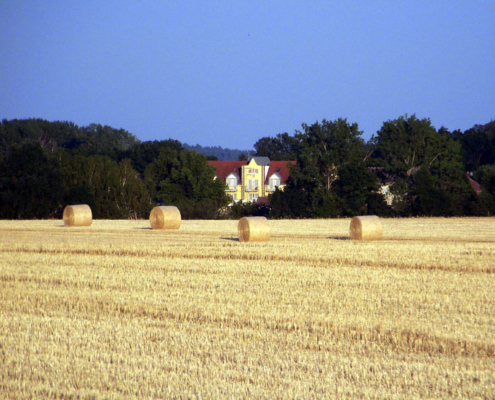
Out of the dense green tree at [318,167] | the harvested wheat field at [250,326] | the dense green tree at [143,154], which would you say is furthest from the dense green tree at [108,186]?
the dense green tree at [143,154]

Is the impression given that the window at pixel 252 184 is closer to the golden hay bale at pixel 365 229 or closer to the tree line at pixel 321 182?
the tree line at pixel 321 182

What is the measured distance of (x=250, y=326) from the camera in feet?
29.5

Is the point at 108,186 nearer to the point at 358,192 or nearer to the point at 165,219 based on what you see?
the point at 358,192

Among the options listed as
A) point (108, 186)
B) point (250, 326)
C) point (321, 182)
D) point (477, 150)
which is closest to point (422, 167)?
point (321, 182)

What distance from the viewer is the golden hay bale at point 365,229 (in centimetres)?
2170

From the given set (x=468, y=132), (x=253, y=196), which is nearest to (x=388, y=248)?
(x=253, y=196)

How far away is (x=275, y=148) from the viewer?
11844cm

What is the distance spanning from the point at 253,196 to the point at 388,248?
228 ft

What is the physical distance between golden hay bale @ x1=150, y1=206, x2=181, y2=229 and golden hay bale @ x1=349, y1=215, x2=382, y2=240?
27.1 feet

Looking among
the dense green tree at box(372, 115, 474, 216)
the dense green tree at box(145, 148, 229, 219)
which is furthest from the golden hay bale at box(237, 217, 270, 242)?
the dense green tree at box(145, 148, 229, 219)

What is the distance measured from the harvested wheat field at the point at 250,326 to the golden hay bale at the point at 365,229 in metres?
5.02

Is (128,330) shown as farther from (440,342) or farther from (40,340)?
(440,342)

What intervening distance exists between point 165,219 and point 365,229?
29.4ft

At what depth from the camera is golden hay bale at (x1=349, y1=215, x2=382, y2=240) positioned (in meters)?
21.7
